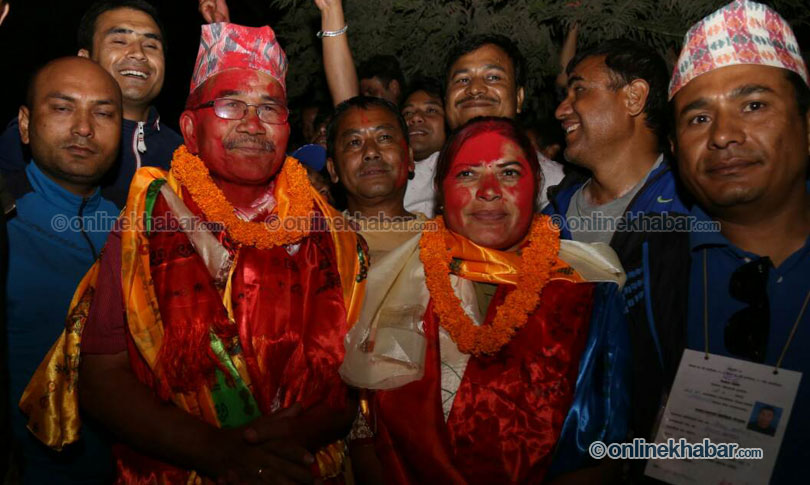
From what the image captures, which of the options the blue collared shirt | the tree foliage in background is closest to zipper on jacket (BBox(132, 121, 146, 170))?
the tree foliage in background

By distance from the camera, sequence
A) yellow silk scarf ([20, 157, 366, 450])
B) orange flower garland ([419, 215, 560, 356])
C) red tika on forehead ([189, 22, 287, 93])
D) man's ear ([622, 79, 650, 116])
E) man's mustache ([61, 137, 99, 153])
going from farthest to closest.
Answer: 1. man's ear ([622, 79, 650, 116])
2. man's mustache ([61, 137, 99, 153])
3. red tika on forehead ([189, 22, 287, 93])
4. orange flower garland ([419, 215, 560, 356])
5. yellow silk scarf ([20, 157, 366, 450])

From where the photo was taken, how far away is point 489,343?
7.87ft

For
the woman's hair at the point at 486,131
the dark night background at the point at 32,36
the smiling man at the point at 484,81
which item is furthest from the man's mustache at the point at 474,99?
the dark night background at the point at 32,36

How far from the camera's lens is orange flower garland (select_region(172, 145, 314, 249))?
252 cm

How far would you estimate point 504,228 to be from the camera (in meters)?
2.60

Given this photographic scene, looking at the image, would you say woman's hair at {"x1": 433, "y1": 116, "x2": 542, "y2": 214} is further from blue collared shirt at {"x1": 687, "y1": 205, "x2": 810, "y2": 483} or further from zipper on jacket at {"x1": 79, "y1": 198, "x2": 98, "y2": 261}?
zipper on jacket at {"x1": 79, "y1": 198, "x2": 98, "y2": 261}

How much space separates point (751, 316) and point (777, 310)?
95 millimetres

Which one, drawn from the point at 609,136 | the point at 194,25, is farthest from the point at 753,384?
the point at 194,25

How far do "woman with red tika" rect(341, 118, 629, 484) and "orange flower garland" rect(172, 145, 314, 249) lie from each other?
16.3 inches

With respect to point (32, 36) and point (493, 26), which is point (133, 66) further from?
point (32, 36)

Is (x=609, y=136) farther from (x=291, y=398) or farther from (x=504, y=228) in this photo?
(x=291, y=398)

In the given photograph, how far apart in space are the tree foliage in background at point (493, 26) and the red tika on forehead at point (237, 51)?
2546 mm

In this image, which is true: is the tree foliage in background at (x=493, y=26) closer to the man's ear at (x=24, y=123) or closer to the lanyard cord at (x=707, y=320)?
the lanyard cord at (x=707, y=320)

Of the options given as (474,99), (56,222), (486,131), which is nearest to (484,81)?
(474,99)
